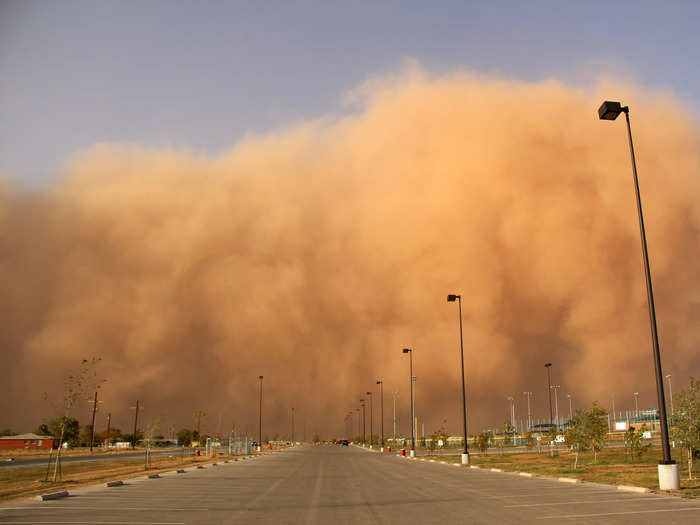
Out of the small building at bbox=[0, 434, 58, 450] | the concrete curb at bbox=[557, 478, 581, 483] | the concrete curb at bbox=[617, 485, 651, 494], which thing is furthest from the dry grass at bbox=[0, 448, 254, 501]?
the small building at bbox=[0, 434, 58, 450]

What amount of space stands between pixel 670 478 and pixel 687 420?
554 centimetres

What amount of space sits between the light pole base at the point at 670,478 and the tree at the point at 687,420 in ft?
16.6

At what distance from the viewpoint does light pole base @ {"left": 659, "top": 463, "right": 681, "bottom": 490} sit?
1649 centimetres

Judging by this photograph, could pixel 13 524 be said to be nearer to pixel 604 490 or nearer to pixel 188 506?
pixel 188 506

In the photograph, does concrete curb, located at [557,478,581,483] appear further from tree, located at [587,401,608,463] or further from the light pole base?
tree, located at [587,401,608,463]

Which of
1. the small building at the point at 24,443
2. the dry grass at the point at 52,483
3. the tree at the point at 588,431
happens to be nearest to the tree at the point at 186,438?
the small building at the point at 24,443

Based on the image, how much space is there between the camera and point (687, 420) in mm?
21094

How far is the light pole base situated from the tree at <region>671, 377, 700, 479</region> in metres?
5.05

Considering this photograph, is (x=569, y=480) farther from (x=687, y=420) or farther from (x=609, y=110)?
(x=609, y=110)

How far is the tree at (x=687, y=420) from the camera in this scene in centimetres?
2097

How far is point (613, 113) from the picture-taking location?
2050 centimetres

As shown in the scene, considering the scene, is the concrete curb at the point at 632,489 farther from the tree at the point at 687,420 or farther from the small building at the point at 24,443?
the small building at the point at 24,443

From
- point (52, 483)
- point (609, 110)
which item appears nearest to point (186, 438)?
point (52, 483)

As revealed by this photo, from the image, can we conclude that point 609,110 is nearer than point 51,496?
No
